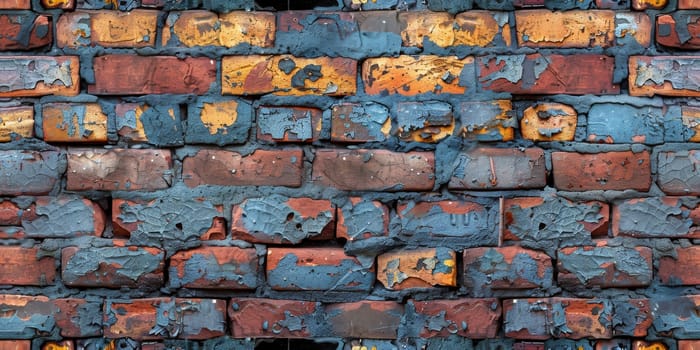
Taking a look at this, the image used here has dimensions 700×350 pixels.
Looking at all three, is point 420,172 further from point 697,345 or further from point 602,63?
point 697,345

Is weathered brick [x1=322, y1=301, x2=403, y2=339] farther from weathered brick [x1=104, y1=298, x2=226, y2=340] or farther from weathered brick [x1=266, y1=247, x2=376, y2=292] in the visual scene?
weathered brick [x1=104, y1=298, x2=226, y2=340]

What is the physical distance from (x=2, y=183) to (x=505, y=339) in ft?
2.94

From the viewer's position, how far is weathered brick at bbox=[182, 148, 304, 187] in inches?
47.2

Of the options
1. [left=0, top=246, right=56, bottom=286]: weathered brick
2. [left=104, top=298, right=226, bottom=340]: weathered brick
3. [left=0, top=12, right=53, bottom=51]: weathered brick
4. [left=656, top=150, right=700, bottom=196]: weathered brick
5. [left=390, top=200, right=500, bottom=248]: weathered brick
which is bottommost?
[left=104, top=298, right=226, bottom=340]: weathered brick

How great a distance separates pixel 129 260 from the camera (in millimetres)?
1210

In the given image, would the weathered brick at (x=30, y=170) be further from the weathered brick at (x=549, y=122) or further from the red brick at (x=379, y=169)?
the weathered brick at (x=549, y=122)

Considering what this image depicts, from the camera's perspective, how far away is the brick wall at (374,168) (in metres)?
1.20

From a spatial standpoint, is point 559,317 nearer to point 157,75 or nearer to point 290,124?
point 290,124

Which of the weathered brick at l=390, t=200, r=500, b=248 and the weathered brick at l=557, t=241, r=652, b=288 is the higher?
the weathered brick at l=390, t=200, r=500, b=248

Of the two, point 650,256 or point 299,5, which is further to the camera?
→ point 299,5

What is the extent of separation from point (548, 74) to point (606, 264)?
334 mm

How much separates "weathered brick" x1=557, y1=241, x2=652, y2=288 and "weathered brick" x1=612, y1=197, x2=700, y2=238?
0.04 metres

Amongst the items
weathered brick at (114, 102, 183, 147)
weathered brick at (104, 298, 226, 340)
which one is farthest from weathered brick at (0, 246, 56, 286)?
weathered brick at (114, 102, 183, 147)

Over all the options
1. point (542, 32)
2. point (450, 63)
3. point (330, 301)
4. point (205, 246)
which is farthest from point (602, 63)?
point (205, 246)
